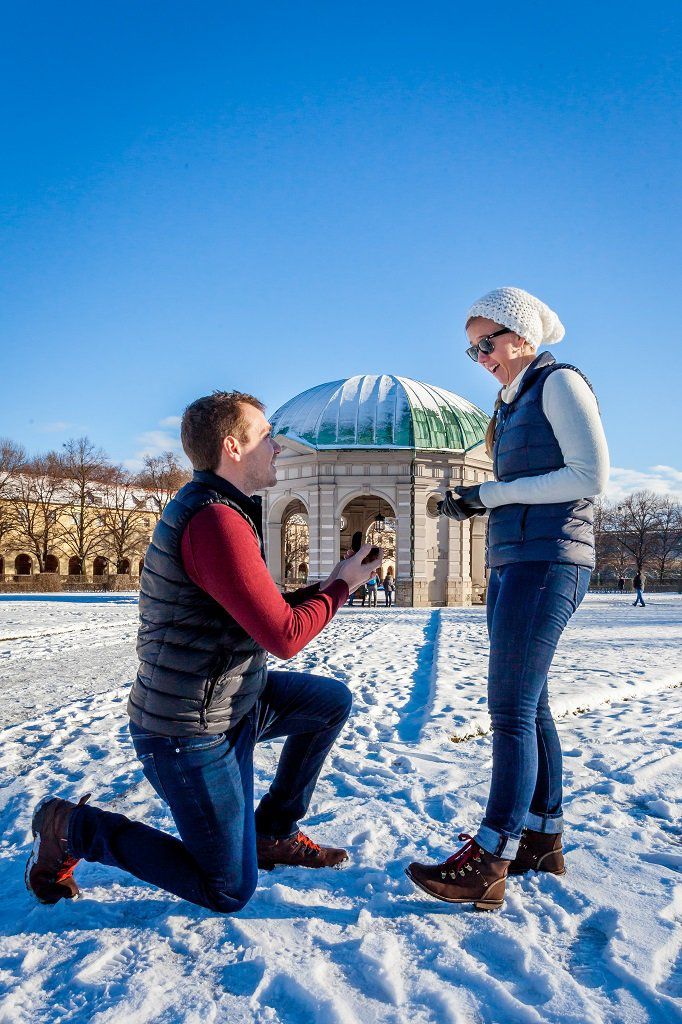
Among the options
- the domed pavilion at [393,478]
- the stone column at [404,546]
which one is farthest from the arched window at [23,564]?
the stone column at [404,546]

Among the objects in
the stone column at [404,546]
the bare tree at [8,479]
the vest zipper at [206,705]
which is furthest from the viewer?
the bare tree at [8,479]

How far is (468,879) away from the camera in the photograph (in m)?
2.46

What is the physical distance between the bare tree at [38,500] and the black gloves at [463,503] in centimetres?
5170

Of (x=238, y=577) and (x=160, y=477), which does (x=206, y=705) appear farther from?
(x=160, y=477)

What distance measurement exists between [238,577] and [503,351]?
1.51 metres

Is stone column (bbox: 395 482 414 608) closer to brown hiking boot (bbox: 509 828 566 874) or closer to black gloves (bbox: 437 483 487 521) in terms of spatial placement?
black gloves (bbox: 437 483 487 521)

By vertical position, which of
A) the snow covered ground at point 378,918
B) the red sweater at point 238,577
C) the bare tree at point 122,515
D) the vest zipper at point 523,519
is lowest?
the snow covered ground at point 378,918

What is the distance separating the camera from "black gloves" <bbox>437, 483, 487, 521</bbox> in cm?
284

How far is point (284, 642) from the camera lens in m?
2.26

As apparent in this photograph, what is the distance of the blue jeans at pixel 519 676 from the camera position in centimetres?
254

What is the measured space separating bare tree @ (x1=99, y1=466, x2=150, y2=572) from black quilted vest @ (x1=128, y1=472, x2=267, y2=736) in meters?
53.9

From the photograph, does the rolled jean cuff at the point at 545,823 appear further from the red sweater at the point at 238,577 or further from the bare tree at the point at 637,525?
the bare tree at the point at 637,525

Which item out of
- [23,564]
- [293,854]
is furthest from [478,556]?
[23,564]

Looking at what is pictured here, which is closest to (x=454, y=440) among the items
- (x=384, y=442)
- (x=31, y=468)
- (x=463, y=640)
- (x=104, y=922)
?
(x=384, y=442)
